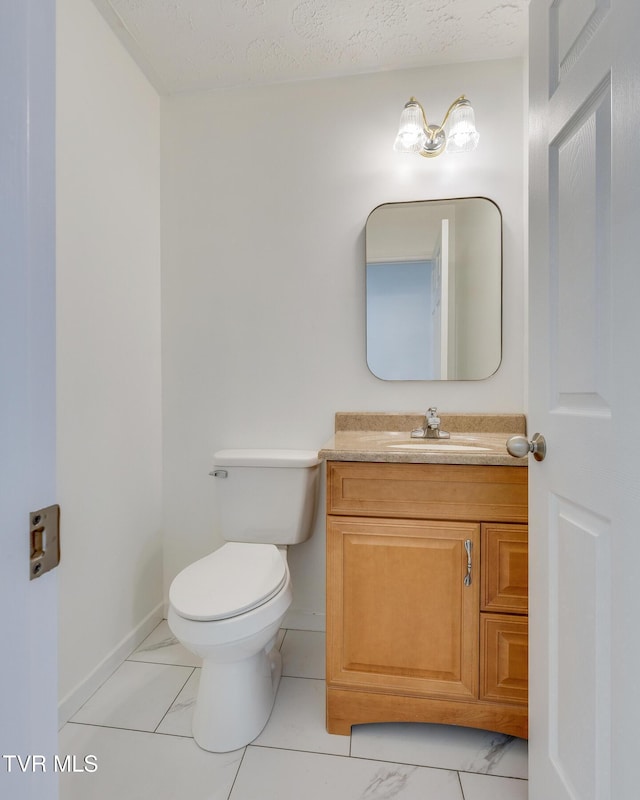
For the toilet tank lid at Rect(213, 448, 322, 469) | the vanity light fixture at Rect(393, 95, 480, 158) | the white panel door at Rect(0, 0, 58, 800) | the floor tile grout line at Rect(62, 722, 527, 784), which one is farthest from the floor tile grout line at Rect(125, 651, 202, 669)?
the vanity light fixture at Rect(393, 95, 480, 158)

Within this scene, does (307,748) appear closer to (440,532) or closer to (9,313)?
(440,532)

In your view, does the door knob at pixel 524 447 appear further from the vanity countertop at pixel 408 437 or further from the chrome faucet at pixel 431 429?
the chrome faucet at pixel 431 429

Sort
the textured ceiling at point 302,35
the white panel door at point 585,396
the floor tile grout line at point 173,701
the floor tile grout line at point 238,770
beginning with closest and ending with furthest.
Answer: the white panel door at point 585,396 < the floor tile grout line at point 238,770 < the floor tile grout line at point 173,701 < the textured ceiling at point 302,35

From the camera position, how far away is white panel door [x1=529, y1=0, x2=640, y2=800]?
62cm

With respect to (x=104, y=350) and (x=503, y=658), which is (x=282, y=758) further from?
(x=104, y=350)

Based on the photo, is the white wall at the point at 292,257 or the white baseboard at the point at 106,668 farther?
the white wall at the point at 292,257

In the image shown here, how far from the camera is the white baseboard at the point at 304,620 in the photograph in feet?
6.20

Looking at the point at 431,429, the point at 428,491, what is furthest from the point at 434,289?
the point at 428,491

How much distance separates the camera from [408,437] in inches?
67.4

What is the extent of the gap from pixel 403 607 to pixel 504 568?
0.32 m

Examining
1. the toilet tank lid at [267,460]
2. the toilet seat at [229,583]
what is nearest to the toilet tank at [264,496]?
the toilet tank lid at [267,460]

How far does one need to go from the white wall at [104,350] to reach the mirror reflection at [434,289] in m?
0.99

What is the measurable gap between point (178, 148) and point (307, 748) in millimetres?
2389

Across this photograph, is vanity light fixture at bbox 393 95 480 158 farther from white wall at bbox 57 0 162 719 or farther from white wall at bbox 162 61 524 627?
white wall at bbox 57 0 162 719
